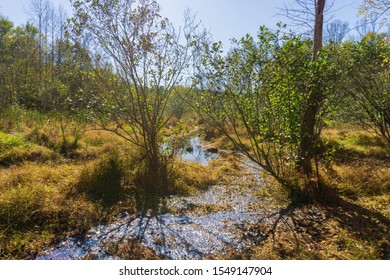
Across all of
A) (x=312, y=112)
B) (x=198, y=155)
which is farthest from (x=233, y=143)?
(x=198, y=155)

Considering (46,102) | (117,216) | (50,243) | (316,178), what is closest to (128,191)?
(117,216)

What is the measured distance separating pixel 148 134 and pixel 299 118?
338cm

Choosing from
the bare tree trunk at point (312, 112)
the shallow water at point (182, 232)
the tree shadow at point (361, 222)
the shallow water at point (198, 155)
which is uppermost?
the bare tree trunk at point (312, 112)

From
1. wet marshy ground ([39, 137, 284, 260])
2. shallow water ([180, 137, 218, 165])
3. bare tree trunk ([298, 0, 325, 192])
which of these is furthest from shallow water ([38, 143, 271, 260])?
shallow water ([180, 137, 218, 165])

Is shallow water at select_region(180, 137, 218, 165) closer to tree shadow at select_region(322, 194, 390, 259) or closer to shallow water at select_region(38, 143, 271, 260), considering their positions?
shallow water at select_region(38, 143, 271, 260)

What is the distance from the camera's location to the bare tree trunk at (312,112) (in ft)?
15.5

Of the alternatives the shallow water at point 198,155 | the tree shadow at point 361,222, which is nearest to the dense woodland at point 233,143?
the tree shadow at point 361,222

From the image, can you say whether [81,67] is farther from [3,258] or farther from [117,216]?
[3,258]

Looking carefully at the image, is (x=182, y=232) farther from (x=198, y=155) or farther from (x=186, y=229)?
(x=198, y=155)

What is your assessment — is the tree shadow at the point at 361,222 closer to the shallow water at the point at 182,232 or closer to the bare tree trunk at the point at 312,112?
the bare tree trunk at the point at 312,112

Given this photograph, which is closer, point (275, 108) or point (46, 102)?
point (275, 108)

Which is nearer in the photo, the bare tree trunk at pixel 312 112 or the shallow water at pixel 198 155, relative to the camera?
the bare tree trunk at pixel 312 112

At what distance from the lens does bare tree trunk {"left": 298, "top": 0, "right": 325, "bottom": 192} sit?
471 cm

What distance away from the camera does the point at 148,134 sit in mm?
6336
